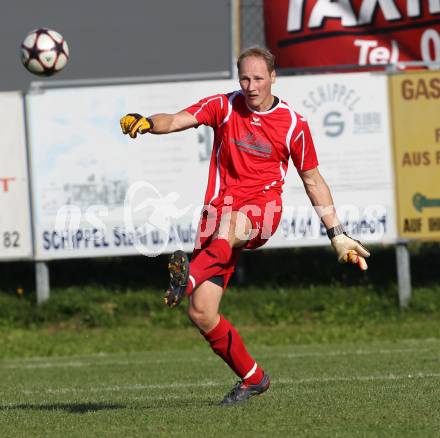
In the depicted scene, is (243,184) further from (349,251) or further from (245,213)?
(349,251)

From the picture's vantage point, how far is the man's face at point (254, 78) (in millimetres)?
7891

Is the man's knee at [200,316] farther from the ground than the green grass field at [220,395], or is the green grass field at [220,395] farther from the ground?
the man's knee at [200,316]

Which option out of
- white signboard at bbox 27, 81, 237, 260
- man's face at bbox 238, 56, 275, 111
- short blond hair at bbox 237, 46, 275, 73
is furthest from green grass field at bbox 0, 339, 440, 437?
short blond hair at bbox 237, 46, 275, 73

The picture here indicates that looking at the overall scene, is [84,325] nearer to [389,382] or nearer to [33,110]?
[33,110]

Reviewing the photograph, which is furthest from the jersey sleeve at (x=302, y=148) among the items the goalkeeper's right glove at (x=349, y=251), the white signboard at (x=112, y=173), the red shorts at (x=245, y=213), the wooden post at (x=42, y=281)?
the wooden post at (x=42, y=281)

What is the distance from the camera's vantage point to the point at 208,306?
7.79 m

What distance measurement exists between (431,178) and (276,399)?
8.42m

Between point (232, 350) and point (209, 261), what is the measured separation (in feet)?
2.51

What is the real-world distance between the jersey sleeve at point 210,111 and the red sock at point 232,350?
1.40m

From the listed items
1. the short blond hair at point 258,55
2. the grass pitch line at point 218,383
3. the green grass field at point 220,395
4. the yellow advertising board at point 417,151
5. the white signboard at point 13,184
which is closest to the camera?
the green grass field at point 220,395

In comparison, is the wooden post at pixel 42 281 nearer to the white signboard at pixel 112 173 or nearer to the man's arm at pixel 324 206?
the white signboard at pixel 112 173

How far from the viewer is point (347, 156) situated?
644 inches

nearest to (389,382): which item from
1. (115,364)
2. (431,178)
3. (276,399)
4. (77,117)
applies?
(276,399)

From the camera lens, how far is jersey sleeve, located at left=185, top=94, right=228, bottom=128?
8078mm
